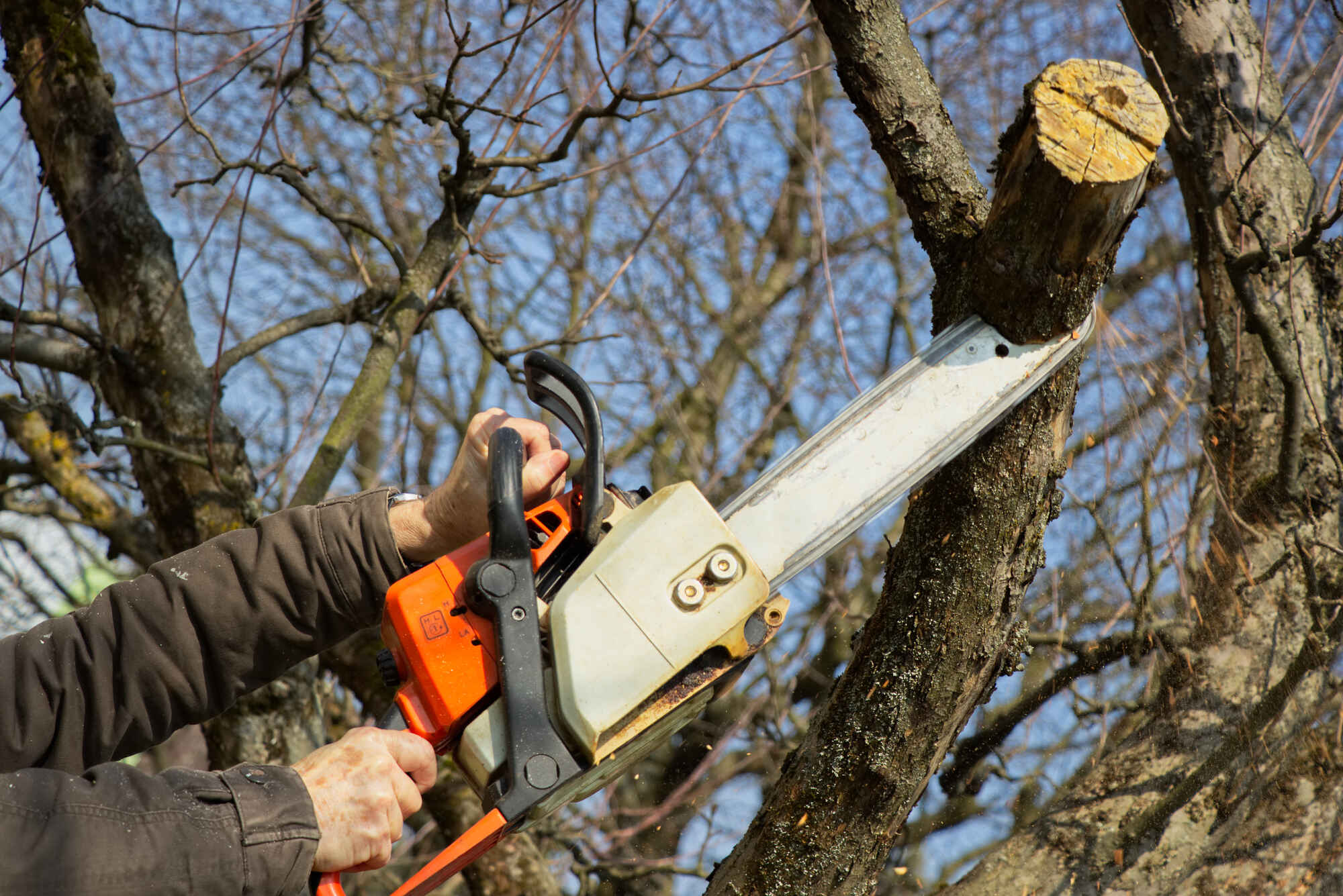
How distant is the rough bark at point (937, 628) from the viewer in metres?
1.75

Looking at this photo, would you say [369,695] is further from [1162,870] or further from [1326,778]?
[1326,778]

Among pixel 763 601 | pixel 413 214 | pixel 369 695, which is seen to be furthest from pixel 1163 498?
pixel 413 214

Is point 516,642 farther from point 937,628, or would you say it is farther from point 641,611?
point 937,628

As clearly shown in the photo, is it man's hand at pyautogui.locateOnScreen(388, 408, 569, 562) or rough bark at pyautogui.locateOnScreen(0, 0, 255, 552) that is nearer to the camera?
man's hand at pyautogui.locateOnScreen(388, 408, 569, 562)

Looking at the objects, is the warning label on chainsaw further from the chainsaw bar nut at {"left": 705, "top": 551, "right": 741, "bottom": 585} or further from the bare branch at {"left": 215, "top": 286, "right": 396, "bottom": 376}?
the bare branch at {"left": 215, "top": 286, "right": 396, "bottom": 376}

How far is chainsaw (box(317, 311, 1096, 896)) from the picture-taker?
1.53m

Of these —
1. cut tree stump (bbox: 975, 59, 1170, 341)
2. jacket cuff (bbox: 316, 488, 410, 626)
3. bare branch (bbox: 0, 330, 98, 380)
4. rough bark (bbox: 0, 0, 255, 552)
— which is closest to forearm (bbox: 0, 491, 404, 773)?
jacket cuff (bbox: 316, 488, 410, 626)

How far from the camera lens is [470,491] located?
→ 6.23ft

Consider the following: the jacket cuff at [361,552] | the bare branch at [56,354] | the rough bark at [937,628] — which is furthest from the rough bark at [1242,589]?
the bare branch at [56,354]

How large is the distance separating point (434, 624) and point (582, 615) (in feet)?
0.79

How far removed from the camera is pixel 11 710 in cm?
165

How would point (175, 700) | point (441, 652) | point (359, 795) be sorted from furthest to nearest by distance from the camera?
point (175, 700) < point (441, 652) < point (359, 795)

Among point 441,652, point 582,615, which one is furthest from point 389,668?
point 582,615

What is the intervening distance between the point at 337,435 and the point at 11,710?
1.47 meters
